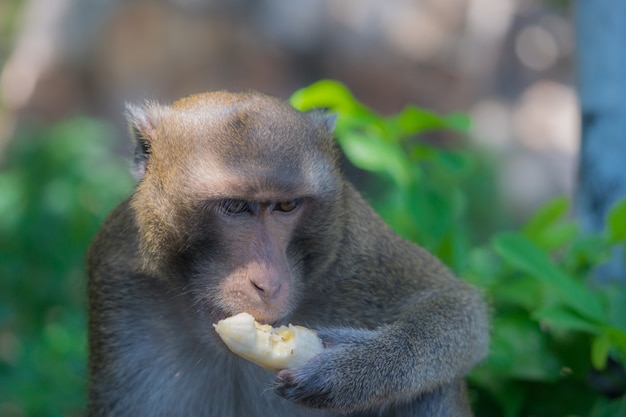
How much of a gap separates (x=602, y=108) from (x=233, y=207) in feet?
6.54

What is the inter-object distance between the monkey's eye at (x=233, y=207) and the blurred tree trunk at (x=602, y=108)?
1.91 metres

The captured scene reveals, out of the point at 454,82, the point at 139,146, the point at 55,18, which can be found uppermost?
the point at 139,146

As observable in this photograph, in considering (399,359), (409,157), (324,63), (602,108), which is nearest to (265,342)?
(399,359)

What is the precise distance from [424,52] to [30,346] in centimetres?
969

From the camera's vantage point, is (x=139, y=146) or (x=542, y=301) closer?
(x=139, y=146)

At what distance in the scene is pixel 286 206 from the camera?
3223 mm

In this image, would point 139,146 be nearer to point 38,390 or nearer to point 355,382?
point 355,382

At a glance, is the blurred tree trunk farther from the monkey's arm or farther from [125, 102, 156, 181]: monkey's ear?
[125, 102, 156, 181]: monkey's ear

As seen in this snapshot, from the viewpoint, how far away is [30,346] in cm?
620

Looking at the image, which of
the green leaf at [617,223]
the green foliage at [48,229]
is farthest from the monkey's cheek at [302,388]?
the green foliage at [48,229]

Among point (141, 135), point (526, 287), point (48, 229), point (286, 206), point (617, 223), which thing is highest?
point (141, 135)

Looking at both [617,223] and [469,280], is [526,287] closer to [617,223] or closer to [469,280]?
[469,280]

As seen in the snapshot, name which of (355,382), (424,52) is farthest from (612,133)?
(424,52)

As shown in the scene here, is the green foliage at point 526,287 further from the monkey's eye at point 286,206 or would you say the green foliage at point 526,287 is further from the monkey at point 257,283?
the monkey's eye at point 286,206
